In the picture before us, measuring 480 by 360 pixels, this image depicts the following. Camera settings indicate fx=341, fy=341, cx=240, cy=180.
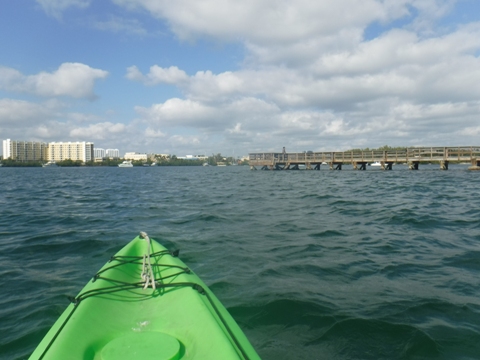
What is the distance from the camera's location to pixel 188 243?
906 cm

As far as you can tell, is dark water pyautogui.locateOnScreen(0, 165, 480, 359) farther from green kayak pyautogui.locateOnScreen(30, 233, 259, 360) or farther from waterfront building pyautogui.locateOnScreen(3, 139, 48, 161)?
waterfront building pyautogui.locateOnScreen(3, 139, 48, 161)

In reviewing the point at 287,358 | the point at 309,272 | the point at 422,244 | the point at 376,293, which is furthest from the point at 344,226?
the point at 287,358

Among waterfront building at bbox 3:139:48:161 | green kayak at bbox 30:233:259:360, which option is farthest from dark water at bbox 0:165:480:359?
waterfront building at bbox 3:139:48:161

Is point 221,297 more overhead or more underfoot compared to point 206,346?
more underfoot

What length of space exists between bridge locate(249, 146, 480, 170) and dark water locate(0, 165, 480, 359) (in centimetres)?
3422

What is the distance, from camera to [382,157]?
155 feet

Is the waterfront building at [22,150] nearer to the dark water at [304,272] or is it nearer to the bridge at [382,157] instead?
the bridge at [382,157]

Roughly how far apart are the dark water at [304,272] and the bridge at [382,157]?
112 ft

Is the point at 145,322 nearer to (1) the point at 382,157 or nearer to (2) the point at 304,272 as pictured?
(2) the point at 304,272

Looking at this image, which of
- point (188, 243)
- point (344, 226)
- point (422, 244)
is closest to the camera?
point (422, 244)

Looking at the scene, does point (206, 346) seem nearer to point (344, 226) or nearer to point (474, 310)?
point (474, 310)

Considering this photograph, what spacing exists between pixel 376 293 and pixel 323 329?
4.90 ft

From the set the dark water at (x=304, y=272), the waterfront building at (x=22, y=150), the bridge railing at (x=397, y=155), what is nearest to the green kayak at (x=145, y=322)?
the dark water at (x=304, y=272)

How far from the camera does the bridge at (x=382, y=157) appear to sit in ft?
137
